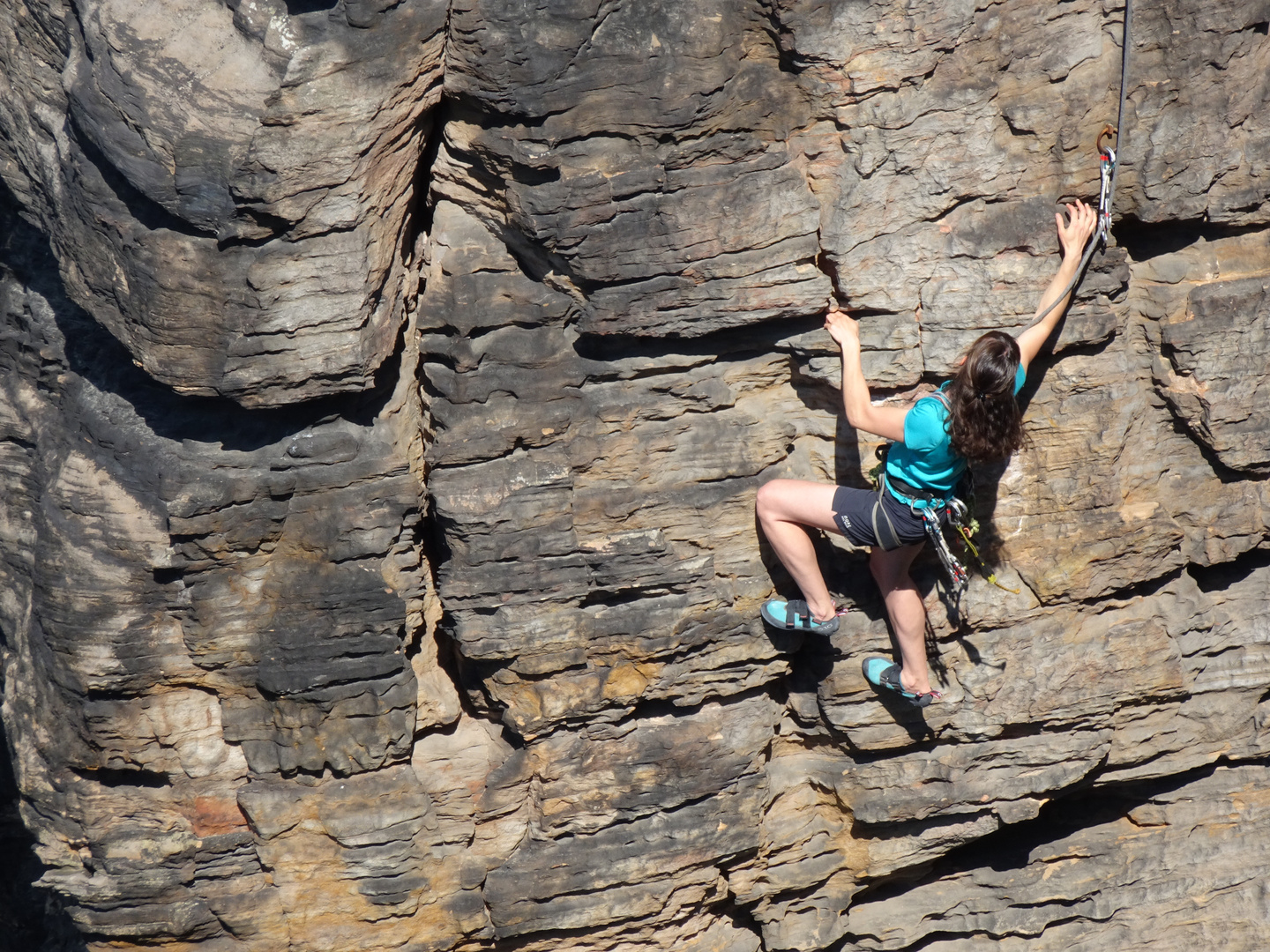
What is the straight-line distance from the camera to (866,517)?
17.9ft

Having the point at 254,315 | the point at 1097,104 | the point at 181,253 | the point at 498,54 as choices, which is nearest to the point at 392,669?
the point at 254,315

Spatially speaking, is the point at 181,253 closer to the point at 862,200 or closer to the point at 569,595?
the point at 569,595

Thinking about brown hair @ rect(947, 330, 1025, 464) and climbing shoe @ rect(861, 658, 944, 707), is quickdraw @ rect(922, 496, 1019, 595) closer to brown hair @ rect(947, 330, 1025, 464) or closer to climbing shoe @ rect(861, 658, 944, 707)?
brown hair @ rect(947, 330, 1025, 464)

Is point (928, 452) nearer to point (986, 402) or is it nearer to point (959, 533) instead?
point (986, 402)

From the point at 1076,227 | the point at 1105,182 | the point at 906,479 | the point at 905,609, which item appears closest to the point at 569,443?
the point at 906,479

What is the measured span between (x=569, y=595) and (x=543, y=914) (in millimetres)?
2031

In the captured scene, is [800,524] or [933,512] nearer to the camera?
[933,512]

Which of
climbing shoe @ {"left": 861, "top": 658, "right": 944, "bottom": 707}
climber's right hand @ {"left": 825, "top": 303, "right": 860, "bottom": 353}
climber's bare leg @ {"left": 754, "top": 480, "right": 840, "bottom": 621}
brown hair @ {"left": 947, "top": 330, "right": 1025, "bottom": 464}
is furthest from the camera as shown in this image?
climbing shoe @ {"left": 861, "top": 658, "right": 944, "bottom": 707}

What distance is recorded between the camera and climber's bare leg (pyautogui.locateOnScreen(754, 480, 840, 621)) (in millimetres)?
5625

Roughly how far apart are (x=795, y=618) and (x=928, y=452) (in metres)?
1.27

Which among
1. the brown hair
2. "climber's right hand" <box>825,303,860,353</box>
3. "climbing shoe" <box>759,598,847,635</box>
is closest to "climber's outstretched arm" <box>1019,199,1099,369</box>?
the brown hair

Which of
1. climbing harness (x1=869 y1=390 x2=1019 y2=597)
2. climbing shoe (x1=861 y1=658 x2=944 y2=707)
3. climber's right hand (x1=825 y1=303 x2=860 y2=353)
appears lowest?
climbing shoe (x1=861 y1=658 x2=944 y2=707)

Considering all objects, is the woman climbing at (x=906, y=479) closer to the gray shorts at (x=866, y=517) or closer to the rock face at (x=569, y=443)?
the gray shorts at (x=866, y=517)

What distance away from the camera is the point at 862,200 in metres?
5.35
